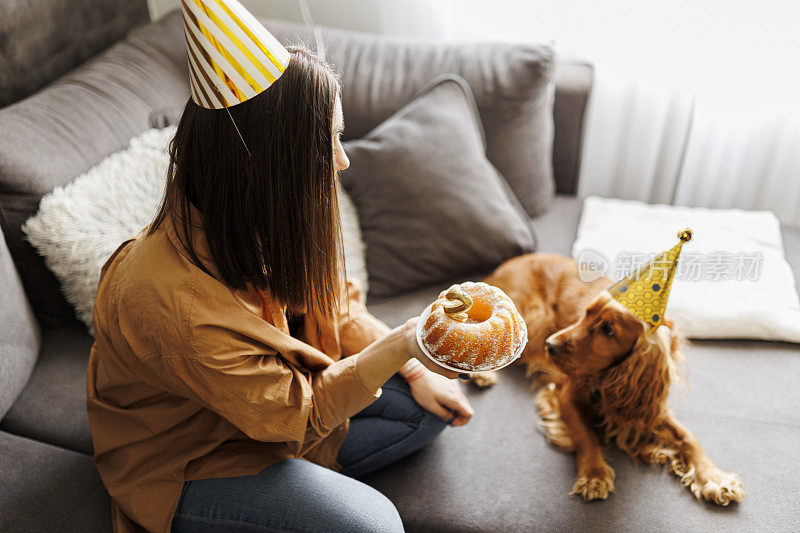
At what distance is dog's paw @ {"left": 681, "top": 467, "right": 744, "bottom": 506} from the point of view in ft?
4.01

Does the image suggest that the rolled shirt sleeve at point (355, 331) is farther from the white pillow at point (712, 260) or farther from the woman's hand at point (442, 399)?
the white pillow at point (712, 260)

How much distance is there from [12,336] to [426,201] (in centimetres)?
102

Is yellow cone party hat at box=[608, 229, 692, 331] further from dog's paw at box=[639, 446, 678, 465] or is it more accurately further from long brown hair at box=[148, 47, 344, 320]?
long brown hair at box=[148, 47, 344, 320]

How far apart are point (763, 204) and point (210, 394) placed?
209 cm

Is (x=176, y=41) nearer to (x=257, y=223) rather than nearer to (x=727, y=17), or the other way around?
(x=257, y=223)

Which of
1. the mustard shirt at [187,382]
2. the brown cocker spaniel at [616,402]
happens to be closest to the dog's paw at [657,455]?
the brown cocker spaniel at [616,402]

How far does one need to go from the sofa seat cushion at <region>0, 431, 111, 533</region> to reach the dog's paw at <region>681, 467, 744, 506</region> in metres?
1.14

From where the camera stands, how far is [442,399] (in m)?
1.33

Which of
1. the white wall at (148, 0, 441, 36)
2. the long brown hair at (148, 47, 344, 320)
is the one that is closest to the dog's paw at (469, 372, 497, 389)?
the long brown hair at (148, 47, 344, 320)

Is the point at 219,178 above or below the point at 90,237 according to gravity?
above

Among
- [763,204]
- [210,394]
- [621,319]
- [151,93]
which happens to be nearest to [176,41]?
[151,93]

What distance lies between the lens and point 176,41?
1.86 metres

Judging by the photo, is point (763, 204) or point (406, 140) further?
point (763, 204)

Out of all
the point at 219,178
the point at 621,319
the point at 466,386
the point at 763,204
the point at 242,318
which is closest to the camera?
the point at 219,178
